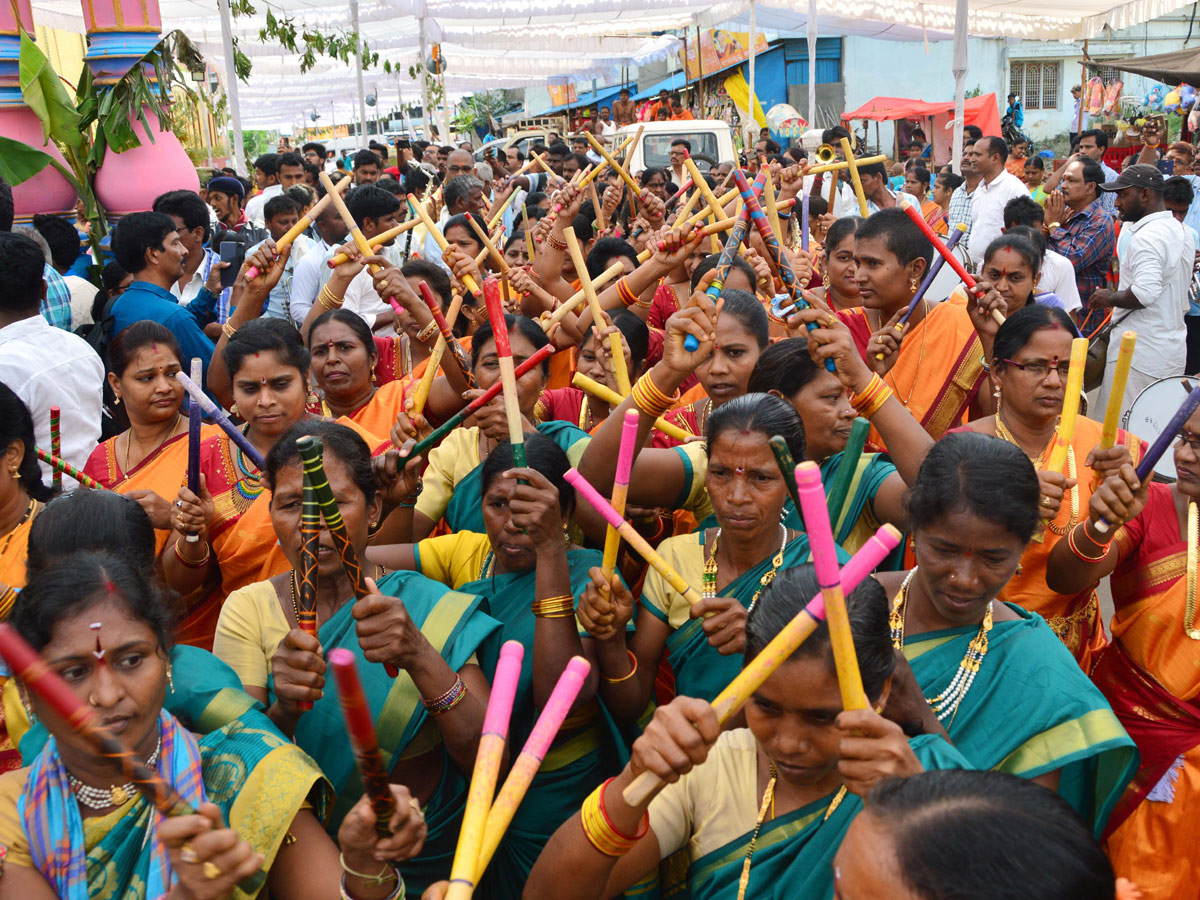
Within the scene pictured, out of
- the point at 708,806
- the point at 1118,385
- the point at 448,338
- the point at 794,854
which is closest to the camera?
the point at 794,854

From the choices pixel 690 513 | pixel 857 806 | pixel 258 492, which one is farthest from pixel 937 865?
pixel 258 492

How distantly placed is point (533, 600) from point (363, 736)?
1361mm

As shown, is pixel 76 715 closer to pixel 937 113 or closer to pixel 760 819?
pixel 760 819

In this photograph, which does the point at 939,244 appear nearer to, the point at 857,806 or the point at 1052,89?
the point at 857,806

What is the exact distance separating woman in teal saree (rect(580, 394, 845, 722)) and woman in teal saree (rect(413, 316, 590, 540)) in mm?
695

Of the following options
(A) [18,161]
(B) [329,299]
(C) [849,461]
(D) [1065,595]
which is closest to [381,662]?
(C) [849,461]

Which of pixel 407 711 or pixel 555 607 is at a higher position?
pixel 555 607

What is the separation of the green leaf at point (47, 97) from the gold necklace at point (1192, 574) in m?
6.13

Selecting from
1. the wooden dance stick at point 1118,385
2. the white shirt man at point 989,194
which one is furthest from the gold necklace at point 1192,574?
the white shirt man at point 989,194

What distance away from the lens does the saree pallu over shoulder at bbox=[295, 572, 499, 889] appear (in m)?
2.29

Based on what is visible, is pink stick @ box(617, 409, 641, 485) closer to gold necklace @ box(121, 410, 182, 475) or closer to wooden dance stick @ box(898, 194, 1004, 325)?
wooden dance stick @ box(898, 194, 1004, 325)

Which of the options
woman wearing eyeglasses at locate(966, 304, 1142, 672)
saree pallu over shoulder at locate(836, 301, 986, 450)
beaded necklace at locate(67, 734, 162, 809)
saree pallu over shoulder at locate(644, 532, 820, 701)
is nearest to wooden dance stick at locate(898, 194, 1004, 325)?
woman wearing eyeglasses at locate(966, 304, 1142, 672)

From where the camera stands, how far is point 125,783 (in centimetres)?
175

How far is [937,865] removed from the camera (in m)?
1.25
